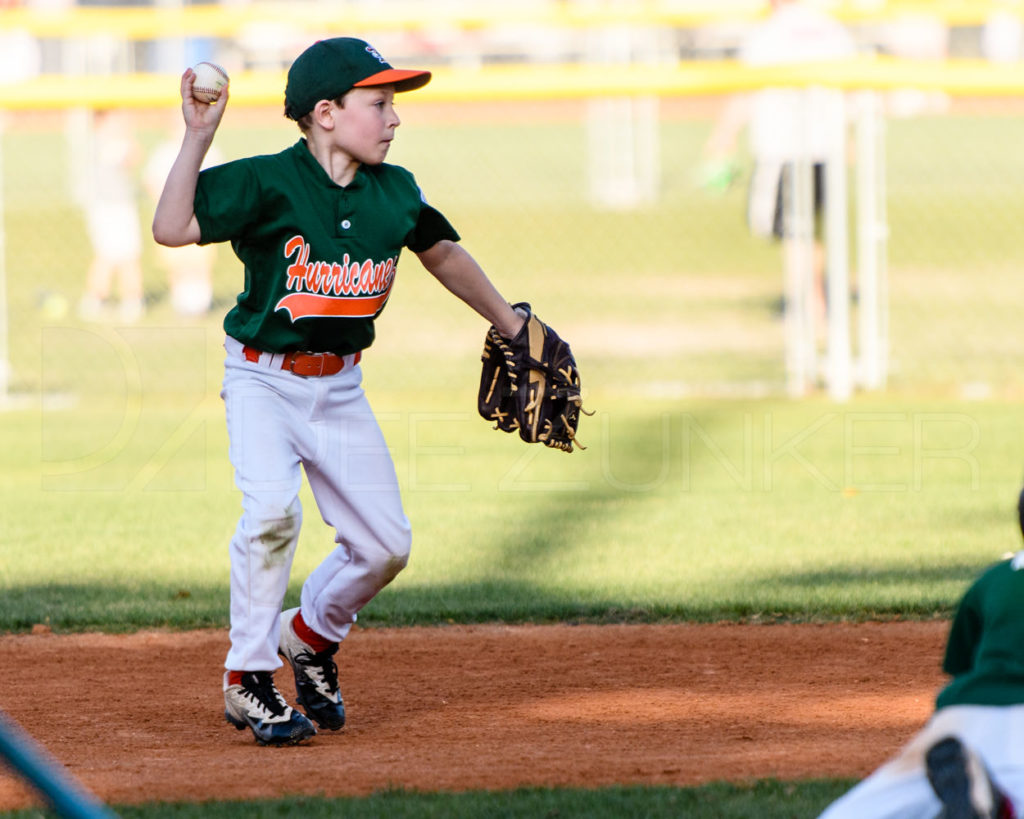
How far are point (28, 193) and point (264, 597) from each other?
15.8 meters

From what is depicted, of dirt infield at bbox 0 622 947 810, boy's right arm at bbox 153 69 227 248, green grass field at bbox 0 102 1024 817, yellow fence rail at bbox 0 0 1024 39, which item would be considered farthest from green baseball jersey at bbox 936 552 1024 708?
yellow fence rail at bbox 0 0 1024 39

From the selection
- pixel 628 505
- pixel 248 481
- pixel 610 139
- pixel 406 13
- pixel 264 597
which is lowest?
pixel 628 505

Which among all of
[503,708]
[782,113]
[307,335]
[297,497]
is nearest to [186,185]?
[307,335]

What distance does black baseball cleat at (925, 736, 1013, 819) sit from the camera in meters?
2.34

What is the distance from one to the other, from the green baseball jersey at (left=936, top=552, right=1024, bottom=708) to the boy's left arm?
6.01 feet

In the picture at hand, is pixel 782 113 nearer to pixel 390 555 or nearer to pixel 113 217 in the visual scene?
pixel 113 217

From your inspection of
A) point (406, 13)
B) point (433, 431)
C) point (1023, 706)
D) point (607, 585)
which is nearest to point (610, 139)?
point (406, 13)

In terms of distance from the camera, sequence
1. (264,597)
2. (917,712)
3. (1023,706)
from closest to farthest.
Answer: (1023,706) < (264,597) < (917,712)

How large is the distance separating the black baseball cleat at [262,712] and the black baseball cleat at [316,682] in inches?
7.3

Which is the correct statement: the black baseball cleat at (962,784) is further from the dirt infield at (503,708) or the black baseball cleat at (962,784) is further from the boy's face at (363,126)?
the boy's face at (363,126)

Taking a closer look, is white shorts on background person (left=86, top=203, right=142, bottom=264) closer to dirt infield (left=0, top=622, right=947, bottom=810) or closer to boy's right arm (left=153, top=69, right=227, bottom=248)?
dirt infield (left=0, top=622, right=947, bottom=810)

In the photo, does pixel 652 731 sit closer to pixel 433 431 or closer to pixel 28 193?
pixel 433 431

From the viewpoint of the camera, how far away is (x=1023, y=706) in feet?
8.16

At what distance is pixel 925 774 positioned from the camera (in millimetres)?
2447
